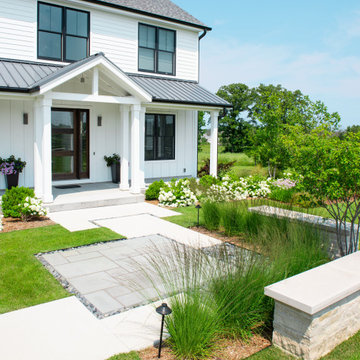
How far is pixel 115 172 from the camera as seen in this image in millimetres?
13836

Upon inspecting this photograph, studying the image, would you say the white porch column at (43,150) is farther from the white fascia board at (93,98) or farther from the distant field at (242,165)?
the distant field at (242,165)

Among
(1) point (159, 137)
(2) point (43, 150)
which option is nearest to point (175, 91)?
(1) point (159, 137)

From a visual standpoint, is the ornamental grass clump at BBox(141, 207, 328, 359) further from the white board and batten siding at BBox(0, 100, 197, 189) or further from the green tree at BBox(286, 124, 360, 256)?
the white board and batten siding at BBox(0, 100, 197, 189)

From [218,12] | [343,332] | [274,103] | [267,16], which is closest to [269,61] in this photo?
[267,16]

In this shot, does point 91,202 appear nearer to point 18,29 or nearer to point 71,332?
point 18,29

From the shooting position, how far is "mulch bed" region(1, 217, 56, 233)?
8535 millimetres

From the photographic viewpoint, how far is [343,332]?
4246 millimetres

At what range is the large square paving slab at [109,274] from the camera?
5.05m

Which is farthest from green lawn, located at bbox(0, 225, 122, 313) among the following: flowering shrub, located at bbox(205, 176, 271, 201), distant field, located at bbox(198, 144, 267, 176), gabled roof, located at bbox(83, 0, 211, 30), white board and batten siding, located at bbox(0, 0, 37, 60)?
distant field, located at bbox(198, 144, 267, 176)

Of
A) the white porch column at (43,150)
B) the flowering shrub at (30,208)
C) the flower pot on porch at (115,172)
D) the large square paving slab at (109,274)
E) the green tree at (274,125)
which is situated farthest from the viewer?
the green tree at (274,125)

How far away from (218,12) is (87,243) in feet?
52.4

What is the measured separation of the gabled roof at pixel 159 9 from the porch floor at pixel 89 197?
6039mm

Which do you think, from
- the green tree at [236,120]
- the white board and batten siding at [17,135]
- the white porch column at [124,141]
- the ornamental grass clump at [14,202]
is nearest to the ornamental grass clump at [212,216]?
the ornamental grass clump at [14,202]

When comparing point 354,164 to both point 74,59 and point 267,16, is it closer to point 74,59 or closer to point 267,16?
point 74,59
